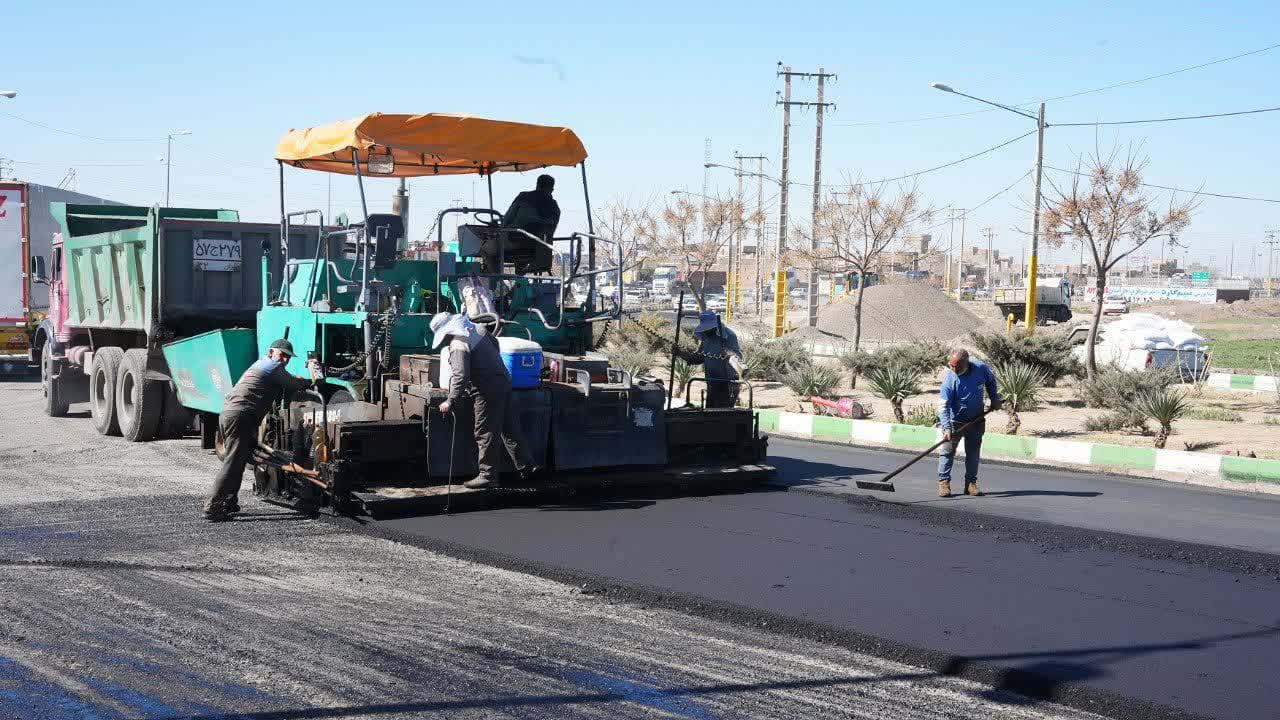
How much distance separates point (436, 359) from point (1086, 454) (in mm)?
7172

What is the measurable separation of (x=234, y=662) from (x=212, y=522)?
12.1 ft

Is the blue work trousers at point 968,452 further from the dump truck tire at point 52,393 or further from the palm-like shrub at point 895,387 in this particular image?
the dump truck tire at point 52,393

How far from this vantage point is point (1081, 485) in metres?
11.1

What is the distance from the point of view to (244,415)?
29.6 ft

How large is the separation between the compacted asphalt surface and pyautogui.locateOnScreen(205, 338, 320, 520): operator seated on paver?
125 cm

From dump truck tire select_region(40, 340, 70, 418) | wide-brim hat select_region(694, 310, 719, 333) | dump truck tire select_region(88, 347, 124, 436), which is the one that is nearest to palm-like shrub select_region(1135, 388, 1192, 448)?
wide-brim hat select_region(694, 310, 719, 333)

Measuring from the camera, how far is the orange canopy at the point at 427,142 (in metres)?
9.12

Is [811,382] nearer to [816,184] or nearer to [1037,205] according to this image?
[1037,205]

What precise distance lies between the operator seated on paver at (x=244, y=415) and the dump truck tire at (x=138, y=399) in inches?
182

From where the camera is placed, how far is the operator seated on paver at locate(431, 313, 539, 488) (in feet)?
28.3

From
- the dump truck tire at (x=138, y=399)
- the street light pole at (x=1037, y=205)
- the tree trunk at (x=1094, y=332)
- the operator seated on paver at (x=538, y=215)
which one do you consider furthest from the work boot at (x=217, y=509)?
the street light pole at (x=1037, y=205)

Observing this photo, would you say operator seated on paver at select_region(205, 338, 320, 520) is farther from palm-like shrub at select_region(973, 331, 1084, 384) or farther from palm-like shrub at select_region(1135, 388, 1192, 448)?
palm-like shrub at select_region(973, 331, 1084, 384)

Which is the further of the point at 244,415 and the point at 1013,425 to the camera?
the point at 1013,425

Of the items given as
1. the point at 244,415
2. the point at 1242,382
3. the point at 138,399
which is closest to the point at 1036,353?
the point at 1242,382
